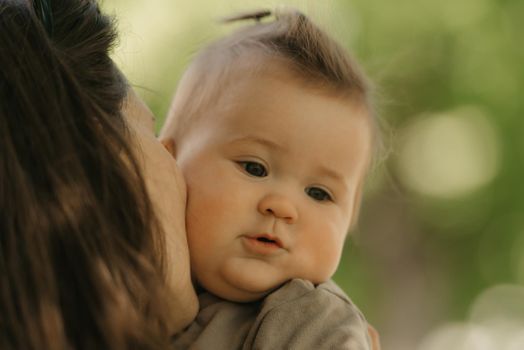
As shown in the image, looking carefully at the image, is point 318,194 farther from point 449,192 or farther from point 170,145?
point 449,192

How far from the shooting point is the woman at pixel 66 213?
0.79m

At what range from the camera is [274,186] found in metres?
1.15

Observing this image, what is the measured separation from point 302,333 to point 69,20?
1.69 ft

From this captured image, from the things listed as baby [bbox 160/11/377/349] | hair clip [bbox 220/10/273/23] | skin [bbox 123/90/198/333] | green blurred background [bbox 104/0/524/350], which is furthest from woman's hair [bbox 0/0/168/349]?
green blurred background [bbox 104/0/524/350]

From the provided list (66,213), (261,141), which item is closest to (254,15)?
(261,141)

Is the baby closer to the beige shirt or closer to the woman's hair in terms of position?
the beige shirt

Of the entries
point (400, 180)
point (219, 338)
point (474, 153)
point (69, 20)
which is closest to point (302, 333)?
point (219, 338)

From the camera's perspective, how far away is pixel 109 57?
0.99m

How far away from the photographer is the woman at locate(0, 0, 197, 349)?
787 millimetres

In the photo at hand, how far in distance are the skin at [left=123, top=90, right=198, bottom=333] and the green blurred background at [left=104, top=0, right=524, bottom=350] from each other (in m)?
3.56

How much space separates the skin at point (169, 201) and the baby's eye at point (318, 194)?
22 cm

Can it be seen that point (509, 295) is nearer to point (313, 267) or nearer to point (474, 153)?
point (474, 153)

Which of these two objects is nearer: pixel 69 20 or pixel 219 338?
pixel 69 20

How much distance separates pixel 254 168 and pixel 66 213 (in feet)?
1.39
